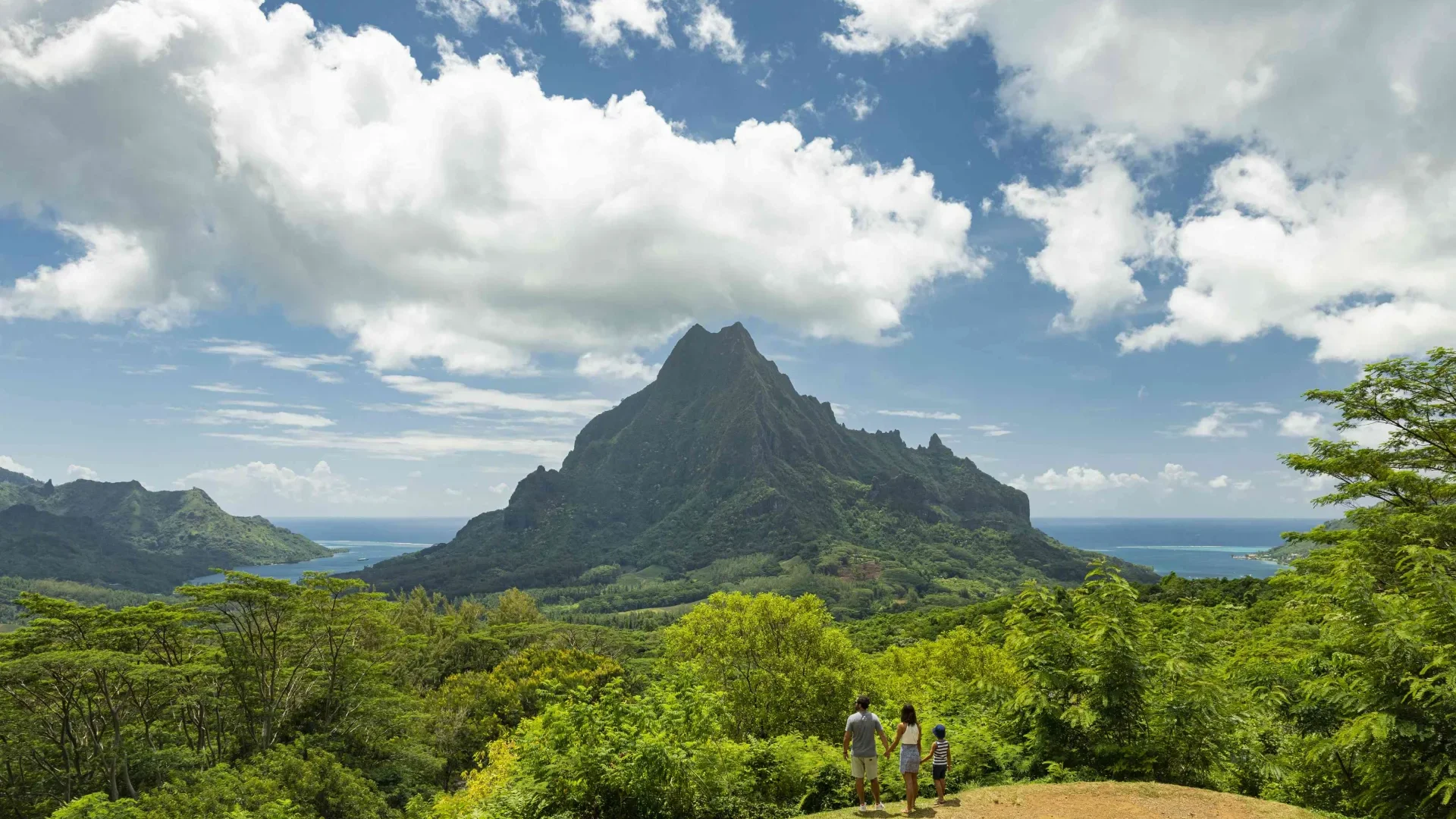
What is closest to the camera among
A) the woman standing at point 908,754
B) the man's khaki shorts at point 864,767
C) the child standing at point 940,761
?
the woman standing at point 908,754

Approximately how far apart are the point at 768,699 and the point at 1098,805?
14.7m

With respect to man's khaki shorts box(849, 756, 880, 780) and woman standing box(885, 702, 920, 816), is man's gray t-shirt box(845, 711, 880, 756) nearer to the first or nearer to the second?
man's khaki shorts box(849, 756, 880, 780)

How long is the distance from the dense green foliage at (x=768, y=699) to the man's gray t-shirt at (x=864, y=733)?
107 inches

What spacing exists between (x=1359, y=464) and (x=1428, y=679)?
2328cm

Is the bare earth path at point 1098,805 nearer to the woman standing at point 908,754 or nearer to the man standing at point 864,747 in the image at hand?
the woman standing at point 908,754

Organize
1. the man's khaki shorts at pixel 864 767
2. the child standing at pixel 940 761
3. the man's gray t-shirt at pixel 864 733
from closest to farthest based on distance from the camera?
the man's gray t-shirt at pixel 864 733 → the man's khaki shorts at pixel 864 767 → the child standing at pixel 940 761

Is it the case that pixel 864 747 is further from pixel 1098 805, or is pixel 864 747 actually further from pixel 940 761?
pixel 1098 805

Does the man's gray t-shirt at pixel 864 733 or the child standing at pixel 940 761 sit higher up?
the man's gray t-shirt at pixel 864 733

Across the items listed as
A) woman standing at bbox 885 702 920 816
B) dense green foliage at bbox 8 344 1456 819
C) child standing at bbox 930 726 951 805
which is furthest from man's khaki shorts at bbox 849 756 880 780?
dense green foliage at bbox 8 344 1456 819

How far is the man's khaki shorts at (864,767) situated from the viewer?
12406 millimetres

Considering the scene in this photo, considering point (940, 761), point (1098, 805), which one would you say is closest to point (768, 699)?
point (940, 761)

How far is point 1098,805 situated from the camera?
1209 centimetres

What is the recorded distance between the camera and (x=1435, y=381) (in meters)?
23.8

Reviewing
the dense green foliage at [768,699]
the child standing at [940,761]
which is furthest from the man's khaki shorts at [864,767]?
the dense green foliage at [768,699]
